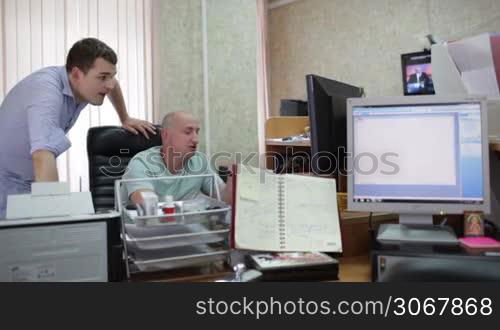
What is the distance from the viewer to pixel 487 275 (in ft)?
3.00

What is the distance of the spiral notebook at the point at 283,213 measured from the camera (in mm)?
1061

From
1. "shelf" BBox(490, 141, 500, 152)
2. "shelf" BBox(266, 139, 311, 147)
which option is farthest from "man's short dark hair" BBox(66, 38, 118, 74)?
"shelf" BBox(266, 139, 311, 147)

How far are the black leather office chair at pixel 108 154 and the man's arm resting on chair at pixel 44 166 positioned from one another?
0.58 metres

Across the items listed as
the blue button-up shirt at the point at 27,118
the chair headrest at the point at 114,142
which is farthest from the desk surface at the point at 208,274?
the chair headrest at the point at 114,142

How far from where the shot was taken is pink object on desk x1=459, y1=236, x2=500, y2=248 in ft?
3.52

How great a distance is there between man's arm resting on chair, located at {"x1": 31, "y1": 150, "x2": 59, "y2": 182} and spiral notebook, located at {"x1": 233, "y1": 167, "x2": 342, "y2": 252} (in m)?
0.68

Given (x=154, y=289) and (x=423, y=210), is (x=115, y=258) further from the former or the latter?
(x=423, y=210)

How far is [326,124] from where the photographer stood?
1.33m

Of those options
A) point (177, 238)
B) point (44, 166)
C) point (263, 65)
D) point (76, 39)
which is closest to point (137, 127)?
point (44, 166)

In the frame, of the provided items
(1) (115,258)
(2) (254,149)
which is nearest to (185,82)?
(2) (254,149)

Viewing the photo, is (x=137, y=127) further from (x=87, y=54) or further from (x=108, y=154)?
(x=87, y=54)

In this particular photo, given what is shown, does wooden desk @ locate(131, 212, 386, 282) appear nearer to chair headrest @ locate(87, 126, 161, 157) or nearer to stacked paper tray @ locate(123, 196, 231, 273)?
stacked paper tray @ locate(123, 196, 231, 273)

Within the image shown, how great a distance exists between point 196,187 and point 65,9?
2.27 meters

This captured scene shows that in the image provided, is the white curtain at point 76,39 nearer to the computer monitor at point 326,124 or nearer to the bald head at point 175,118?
the bald head at point 175,118
